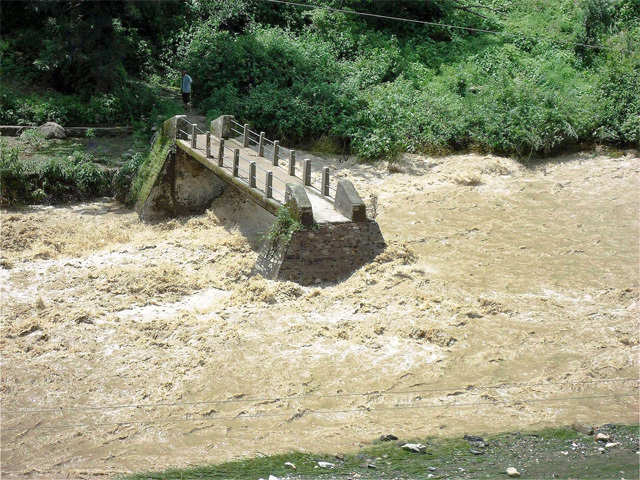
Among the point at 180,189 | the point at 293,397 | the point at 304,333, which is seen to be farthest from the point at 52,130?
the point at 293,397

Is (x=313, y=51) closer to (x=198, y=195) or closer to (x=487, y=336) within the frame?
(x=198, y=195)

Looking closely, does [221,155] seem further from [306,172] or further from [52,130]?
[52,130]

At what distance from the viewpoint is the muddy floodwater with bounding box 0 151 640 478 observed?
436 inches

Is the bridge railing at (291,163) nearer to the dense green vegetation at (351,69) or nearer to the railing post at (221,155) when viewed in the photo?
the railing post at (221,155)

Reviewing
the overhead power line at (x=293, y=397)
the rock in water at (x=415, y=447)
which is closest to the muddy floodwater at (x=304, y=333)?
the overhead power line at (x=293, y=397)

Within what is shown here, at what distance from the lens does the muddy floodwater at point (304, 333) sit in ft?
36.4

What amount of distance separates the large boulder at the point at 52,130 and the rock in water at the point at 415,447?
15.9 m

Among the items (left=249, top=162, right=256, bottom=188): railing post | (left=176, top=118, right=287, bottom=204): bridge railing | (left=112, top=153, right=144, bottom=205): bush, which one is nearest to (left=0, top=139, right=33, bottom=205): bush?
(left=112, top=153, right=144, bottom=205): bush

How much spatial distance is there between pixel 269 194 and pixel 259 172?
169 cm

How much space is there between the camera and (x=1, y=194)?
1992cm

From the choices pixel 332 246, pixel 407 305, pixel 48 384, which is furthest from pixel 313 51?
pixel 48 384

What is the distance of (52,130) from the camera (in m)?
22.8

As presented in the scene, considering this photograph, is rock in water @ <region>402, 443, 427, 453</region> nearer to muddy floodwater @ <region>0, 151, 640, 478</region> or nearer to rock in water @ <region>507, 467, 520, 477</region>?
muddy floodwater @ <region>0, 151, 640, 478</region>

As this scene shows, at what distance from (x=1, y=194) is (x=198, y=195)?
4.72 metres
